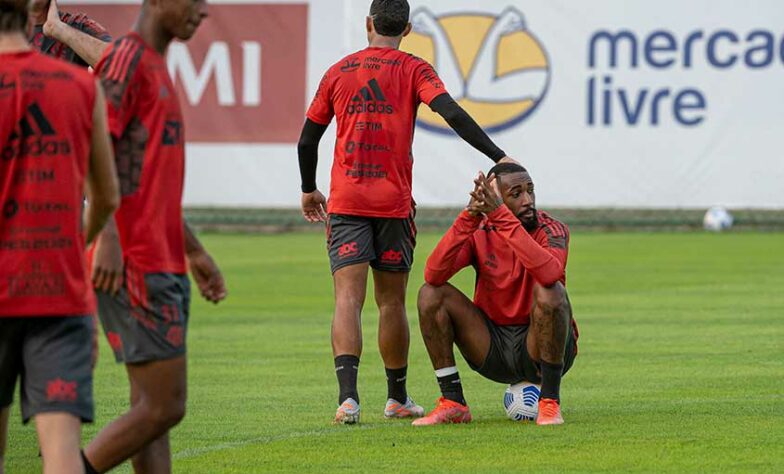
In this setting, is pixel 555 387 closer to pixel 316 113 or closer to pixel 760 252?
pixel 316 113

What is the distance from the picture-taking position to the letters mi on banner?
24.0m

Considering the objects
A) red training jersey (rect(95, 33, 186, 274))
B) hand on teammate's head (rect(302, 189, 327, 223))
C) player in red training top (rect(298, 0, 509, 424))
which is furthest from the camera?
hand on teammate's head (rect(302, 189, 327, 223))

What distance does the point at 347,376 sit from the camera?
360 inches

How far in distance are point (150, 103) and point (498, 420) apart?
3718 millimetres

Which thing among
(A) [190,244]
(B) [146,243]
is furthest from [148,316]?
(A) [190,244]

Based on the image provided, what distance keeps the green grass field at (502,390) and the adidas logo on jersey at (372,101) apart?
162cm

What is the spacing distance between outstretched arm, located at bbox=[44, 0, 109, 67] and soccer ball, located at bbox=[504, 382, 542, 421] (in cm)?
271

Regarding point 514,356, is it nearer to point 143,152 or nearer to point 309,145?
point 309,145

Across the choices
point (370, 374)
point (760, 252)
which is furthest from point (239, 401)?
point (760, 252)

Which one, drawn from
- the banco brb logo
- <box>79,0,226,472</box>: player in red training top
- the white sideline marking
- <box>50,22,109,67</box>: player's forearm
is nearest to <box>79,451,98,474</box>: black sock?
<box>79,0,226,472</box>: player in red training top

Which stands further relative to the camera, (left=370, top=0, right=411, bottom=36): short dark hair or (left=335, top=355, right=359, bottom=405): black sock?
(left=370, top=0, right=411, bottom=36): short dark hair

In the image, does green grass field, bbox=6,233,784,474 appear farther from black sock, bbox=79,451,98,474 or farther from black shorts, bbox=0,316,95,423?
black shorts, bbox=0,316,95,423

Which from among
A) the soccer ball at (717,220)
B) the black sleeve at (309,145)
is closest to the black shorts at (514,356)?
the black sleeve at (309,145)

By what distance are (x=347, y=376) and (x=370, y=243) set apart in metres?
0.73
